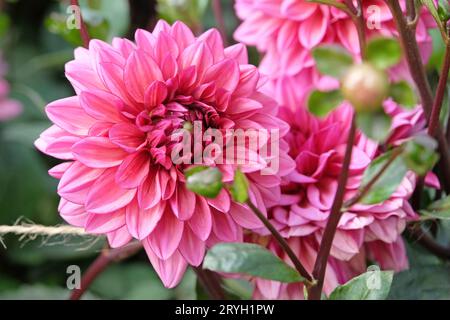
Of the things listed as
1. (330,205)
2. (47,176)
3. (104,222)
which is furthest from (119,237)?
(47,176)

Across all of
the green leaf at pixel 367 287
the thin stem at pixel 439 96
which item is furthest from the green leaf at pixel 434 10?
the green leaf at pixel 367 287

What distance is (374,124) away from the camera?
0.26 metres

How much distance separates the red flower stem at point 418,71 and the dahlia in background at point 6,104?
0.50 metres

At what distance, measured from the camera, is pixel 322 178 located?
0.44 metres

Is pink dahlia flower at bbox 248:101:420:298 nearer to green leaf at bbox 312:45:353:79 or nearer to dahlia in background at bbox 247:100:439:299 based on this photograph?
dahlia in background at bbox 247:100:439:299

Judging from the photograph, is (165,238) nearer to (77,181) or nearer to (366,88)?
(77,181)

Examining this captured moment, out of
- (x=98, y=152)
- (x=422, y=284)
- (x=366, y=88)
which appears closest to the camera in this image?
(x=366, y=88)

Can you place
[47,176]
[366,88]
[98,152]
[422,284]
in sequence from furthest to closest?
[47,176] < [422,284] < [98,152] < [366,88]

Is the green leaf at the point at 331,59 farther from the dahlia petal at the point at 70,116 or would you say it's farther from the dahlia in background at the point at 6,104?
the dahlia in background at the point at 6,104

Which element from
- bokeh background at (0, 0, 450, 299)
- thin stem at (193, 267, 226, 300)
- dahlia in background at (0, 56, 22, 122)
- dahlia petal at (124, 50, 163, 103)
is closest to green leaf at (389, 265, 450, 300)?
bokeh background at (0, 0, 450, 299)

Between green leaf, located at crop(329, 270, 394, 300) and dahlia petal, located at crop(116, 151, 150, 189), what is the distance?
110 millimetres

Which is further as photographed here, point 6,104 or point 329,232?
point 6,104

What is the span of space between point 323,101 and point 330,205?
0.46 ft
